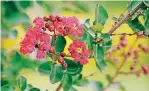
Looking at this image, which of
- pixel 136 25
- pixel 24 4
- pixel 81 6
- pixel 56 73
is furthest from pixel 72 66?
pixel 81 6

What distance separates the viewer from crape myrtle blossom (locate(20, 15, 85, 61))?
0.99m

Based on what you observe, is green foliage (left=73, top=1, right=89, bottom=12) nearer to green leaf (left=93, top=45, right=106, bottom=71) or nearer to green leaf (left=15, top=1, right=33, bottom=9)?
green leaf (left=15, top=1, right=33, bottom=9)

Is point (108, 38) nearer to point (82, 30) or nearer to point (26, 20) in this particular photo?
point (82, 30)

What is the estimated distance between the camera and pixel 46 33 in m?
1.00

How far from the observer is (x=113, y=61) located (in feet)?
5.67

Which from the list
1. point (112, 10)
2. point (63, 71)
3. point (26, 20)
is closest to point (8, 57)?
point (26, 20)

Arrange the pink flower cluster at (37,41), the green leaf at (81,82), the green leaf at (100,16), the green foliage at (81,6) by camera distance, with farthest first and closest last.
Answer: the green foliage at (81,6) → the green leaf at (81,82) → the green leaf at (100,16) → the pink flower cluster at (37,41)

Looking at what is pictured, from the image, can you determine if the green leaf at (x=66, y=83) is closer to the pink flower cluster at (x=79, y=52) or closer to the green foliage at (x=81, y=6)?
the pink flower cluster at (x=79, y=52)

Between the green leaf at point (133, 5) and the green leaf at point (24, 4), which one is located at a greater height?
the green leaf at point (24, 4)

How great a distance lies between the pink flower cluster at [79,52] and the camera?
3.33ft

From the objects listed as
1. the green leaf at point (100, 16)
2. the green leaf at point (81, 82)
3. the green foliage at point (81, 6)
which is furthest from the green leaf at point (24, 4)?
the green leaf at point (100, 16)

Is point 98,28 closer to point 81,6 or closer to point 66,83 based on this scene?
point 66,83

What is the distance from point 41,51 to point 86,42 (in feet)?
0.38

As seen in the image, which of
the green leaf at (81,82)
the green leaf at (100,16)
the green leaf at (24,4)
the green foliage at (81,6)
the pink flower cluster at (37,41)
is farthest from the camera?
the green foliage at (81,6)
